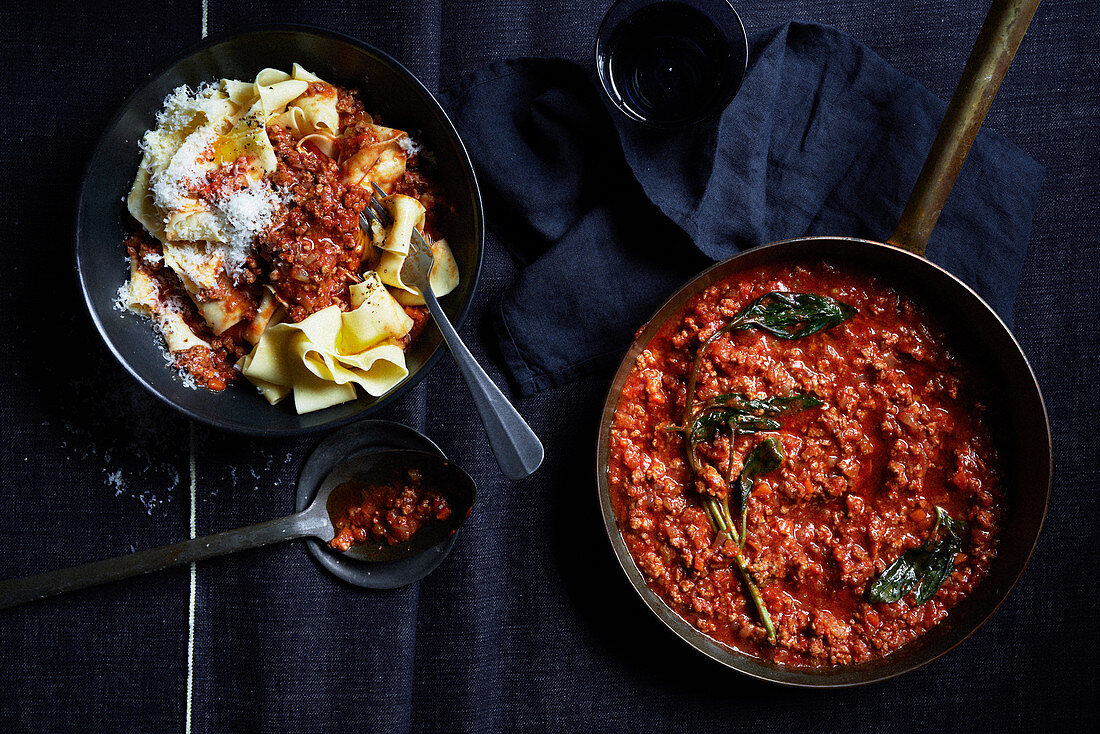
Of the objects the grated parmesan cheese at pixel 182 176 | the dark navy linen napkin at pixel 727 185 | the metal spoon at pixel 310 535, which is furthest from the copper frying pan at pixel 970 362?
the grated parmesan cheese at pixel 182 176

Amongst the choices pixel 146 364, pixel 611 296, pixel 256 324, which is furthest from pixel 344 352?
pixel 611 296

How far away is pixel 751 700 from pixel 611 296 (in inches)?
72.1

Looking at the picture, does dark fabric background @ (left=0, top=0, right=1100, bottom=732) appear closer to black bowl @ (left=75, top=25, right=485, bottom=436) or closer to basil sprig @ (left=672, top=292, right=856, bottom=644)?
black bowl @ (left=75, top=25, right=485, bottom=436)

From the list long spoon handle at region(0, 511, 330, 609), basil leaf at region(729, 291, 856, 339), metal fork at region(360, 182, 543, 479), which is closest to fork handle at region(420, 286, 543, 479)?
metal fork at region(360, 182, 543, 479)

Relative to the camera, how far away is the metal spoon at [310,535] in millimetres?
2934

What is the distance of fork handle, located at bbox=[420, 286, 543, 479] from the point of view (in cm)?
279

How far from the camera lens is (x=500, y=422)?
2.83 m

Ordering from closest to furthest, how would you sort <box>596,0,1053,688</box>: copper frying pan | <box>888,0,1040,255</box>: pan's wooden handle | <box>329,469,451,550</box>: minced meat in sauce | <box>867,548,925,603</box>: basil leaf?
<box>888,0,1040,255</box>: pan's wooden handle < <box>596,0,1053,688</box>: copper frying pan < <box>867,548,925,603</box>: basil leaf < <box>329,469,451,550</box>: minced meat in sauce

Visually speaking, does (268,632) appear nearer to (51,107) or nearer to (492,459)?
→ (492,459)

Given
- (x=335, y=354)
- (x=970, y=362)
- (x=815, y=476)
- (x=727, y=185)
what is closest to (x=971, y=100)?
(x=727, y=185)

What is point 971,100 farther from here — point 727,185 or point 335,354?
point 335,354

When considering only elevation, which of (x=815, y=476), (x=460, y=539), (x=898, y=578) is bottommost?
(x=460, y=539)

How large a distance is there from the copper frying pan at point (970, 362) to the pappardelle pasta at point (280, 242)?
39.0 inches

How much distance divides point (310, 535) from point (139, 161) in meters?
1.61
